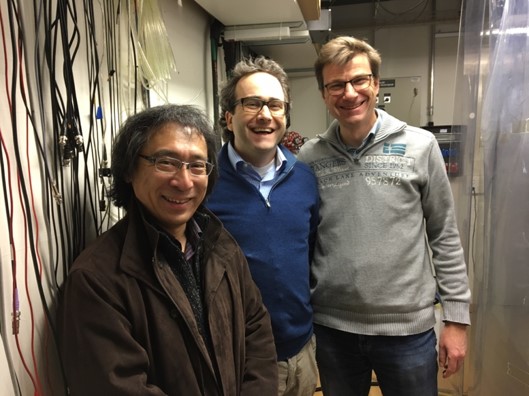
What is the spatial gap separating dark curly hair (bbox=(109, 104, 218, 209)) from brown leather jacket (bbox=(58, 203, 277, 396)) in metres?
0.12

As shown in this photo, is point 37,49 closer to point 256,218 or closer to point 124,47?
point 124,47

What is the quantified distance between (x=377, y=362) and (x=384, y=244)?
427 mm

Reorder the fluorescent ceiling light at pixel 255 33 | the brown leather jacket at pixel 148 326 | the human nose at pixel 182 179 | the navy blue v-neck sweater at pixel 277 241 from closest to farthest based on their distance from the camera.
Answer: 1. the brown leather jacket at pixel 148 326
2. the human nose at pixel 182 179
3. the navy blue v-neck sweater at pixel 277 241
4. the fluorescent ceiling light at pixel 255 33

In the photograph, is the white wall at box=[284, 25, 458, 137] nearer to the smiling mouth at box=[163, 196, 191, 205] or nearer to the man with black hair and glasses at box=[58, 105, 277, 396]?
the man with black hair and glasses at box=[58, 105, 277, 396]

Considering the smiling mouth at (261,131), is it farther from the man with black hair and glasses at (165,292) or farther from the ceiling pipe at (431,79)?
the ceiling pipe at (431,79)

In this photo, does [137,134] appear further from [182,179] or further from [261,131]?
[261,131]

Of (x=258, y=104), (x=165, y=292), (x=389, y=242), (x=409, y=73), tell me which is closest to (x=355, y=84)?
(x=258, y=104)

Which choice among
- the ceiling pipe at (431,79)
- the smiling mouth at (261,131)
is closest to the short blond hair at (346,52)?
the smiling mouth at (261,131)

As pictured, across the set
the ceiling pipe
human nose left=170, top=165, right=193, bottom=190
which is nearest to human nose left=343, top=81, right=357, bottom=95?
human nose left=170, top=165, right=193, bottom=190

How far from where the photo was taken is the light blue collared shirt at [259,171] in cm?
133

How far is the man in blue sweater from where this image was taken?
1.27m

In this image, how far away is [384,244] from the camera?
131cm

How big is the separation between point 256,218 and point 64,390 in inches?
28.0

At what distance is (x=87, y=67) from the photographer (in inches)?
46.6
